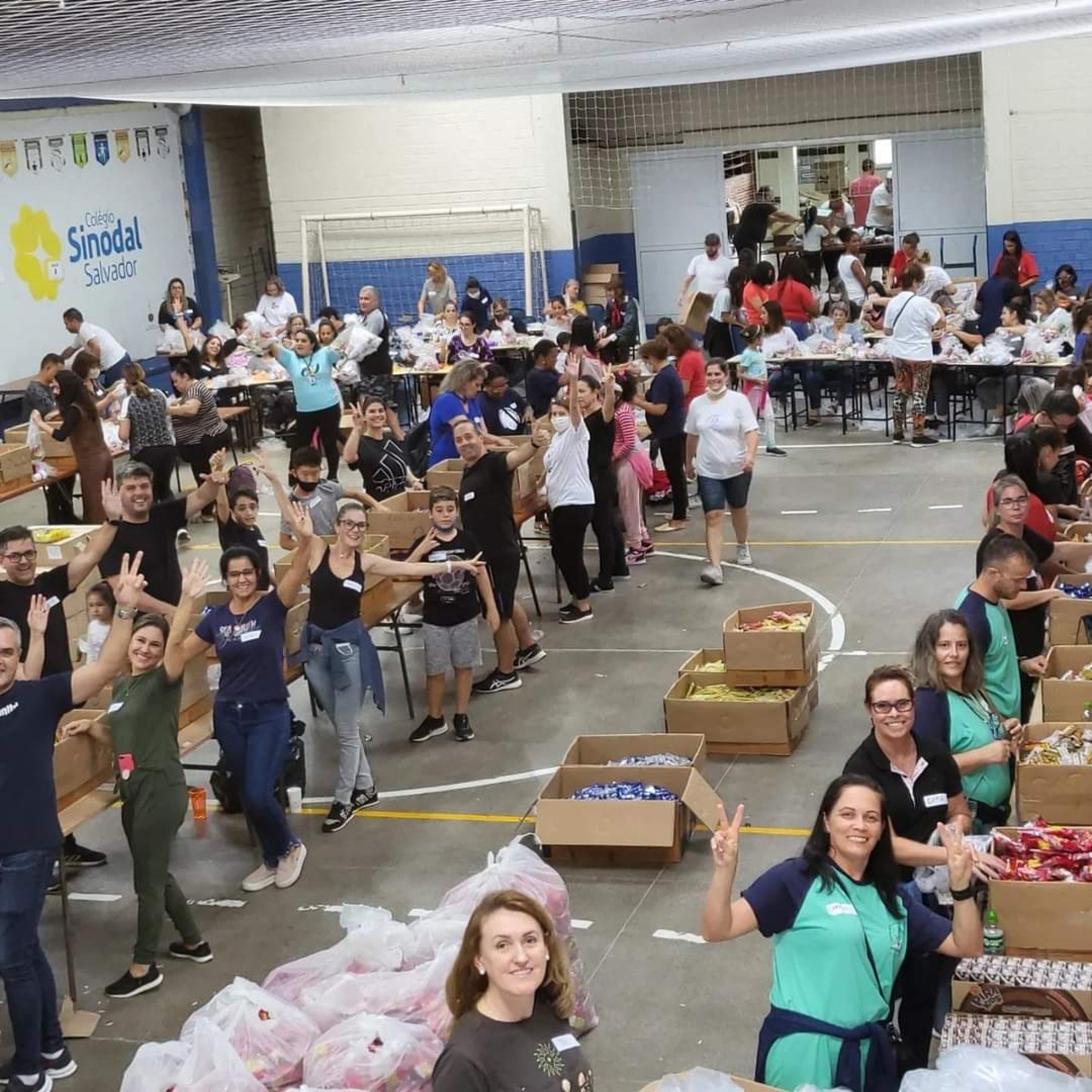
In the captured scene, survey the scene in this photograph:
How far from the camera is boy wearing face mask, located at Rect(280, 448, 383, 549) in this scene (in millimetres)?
9211

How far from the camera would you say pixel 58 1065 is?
19.6 feet

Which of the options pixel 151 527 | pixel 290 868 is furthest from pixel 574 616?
pixel 290 868

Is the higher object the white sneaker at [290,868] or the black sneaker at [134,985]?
the white sneaker at [290,868]

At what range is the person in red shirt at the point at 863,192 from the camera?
22.9 metres

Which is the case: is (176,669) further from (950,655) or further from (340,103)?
(340,103)

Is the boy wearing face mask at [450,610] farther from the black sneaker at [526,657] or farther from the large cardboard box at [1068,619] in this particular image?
the large cardboard box at [1068,619]

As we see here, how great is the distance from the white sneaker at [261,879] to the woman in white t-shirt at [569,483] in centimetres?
377

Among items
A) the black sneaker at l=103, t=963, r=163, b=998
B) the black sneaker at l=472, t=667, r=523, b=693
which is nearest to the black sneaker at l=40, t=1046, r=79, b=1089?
the black sneaker at l=103, t=963, r=163, b=998

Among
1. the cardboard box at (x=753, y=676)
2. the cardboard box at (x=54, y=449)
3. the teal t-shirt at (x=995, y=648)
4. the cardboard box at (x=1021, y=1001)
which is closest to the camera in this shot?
the cardboard box at (x=1021, y=1001)

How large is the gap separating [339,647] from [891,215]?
16122mm

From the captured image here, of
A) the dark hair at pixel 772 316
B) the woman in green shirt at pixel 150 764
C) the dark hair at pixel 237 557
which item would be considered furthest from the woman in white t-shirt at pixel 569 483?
the dark hair at pixel 772 316

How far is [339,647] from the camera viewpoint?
794cm

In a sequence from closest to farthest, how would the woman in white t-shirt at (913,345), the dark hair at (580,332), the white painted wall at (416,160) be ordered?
the dark hair at (580,332)
the woman in white t-shirt at (913,345)
the white painted wall at (416,160)

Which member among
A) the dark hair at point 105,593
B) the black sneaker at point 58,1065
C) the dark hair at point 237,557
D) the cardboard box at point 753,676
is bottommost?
the black sneaker at point 58,1065
